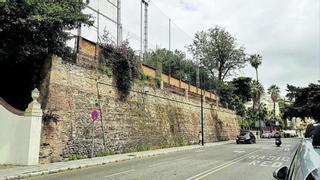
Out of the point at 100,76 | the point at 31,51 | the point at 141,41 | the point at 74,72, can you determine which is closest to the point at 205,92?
the point at 141,41

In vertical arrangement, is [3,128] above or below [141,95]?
below

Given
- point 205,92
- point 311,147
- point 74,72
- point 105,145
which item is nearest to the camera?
point 311,147

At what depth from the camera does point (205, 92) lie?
54625mm

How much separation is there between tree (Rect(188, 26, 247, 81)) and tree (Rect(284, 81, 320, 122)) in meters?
16.2

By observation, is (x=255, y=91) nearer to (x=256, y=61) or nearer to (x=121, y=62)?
(x=256, y=61)

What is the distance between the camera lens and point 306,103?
80625mm

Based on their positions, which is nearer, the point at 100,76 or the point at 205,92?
the point at 100,76

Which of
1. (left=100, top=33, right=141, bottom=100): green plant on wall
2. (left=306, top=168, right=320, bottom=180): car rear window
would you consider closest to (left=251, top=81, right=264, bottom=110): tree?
(left=100, top=33, right=141, bottom=100): green plant on wall

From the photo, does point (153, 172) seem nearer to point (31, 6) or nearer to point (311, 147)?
point (31, 6)

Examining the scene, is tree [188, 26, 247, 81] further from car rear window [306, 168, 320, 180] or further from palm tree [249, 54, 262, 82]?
car rear window [306, 168, 320, 180]

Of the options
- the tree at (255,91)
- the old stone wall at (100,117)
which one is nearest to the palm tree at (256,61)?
the tree at (255,91)

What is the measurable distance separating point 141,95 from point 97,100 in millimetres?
7477

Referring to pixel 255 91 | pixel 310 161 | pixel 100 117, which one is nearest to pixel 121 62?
pixel 100 117

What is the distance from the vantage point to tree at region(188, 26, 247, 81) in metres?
72.1
